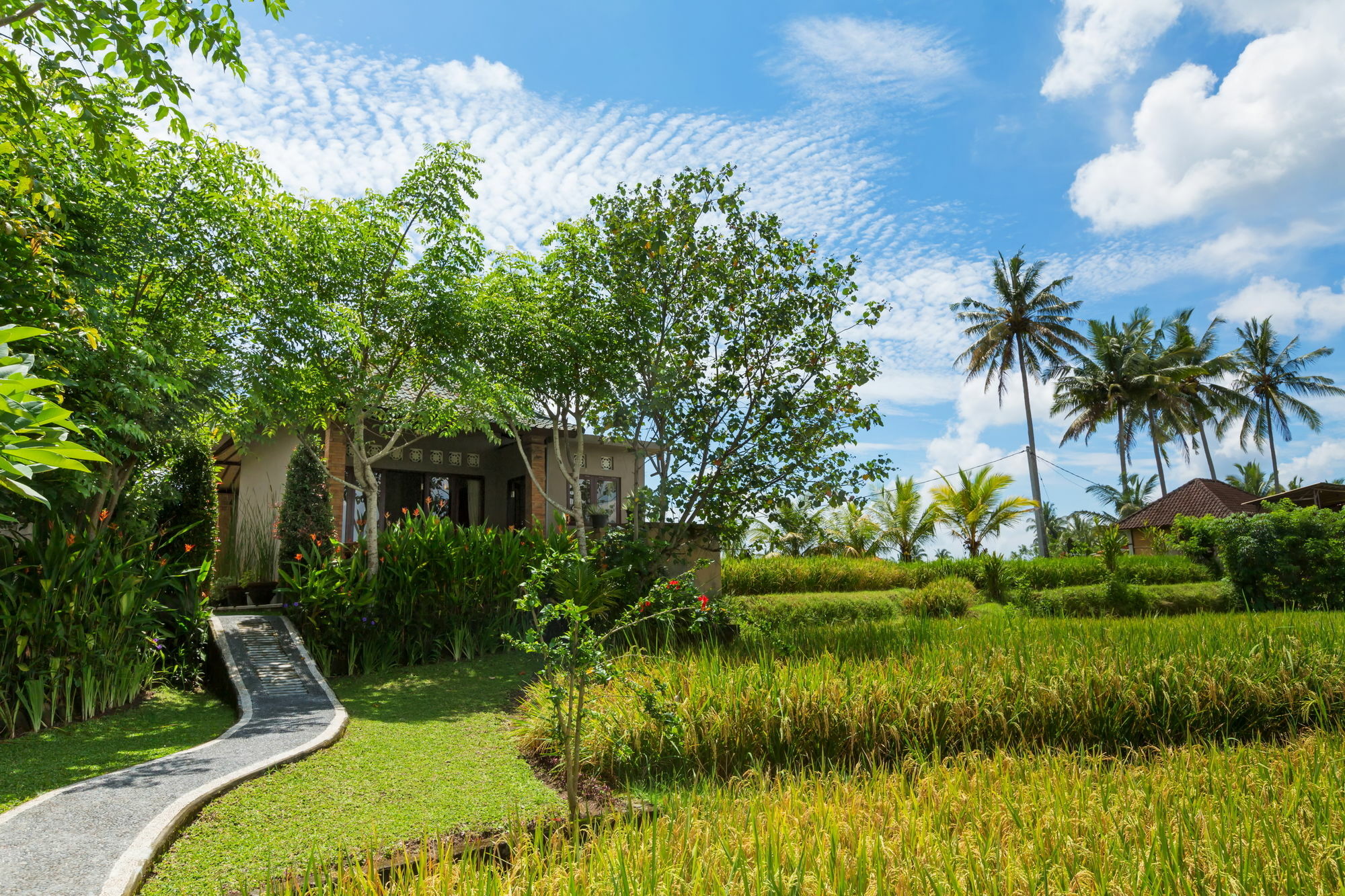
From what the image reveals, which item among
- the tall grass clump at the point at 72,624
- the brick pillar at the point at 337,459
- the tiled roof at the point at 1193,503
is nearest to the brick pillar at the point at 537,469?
the brick pillar at the point at 337,459

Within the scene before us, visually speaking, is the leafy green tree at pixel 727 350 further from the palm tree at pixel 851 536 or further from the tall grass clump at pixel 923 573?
the palm tree at pixel 851 536

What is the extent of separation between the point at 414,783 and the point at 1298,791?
5.53 metres

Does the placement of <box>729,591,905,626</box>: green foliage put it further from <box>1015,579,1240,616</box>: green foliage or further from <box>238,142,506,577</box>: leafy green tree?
<box>238,142,506,577</box>: leafy green tree

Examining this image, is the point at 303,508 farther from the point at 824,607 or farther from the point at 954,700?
the point at 954,700

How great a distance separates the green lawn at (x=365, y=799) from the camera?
425 cm

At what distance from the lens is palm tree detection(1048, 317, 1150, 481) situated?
3725 centimetres

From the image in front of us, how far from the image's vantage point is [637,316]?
12.2 m

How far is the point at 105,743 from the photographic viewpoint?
6871mm

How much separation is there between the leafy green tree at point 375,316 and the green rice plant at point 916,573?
410 inches

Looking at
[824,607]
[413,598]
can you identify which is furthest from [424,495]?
[824,607]

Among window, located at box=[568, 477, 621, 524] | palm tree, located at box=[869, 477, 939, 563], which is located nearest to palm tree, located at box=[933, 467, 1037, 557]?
palm tree, located at box=[869, 477, 939, 563]

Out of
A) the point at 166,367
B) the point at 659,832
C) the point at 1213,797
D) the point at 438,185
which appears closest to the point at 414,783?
the point at 659,832

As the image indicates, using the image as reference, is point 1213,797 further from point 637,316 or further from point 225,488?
point 225,488

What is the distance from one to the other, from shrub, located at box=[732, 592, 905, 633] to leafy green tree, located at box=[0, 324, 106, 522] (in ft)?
46.0
